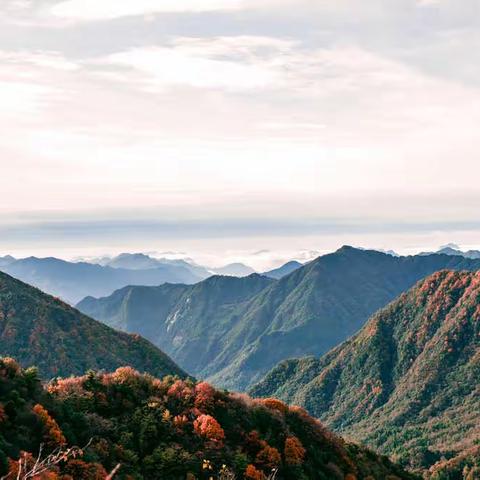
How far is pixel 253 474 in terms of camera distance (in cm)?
9375

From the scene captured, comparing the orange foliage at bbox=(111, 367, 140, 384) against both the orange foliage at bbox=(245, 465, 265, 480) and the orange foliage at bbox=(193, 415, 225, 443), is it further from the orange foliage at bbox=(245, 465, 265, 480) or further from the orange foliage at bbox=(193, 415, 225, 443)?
the orange foliage at bbox=(245, 465, 265, 480)

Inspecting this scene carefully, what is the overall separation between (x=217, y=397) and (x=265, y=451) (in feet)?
57.0

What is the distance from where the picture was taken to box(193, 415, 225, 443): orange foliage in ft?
333

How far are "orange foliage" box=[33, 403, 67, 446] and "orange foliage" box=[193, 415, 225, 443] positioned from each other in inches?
1014

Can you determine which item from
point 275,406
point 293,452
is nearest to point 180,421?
point 293,452

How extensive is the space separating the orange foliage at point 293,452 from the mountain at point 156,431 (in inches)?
A: 6.6

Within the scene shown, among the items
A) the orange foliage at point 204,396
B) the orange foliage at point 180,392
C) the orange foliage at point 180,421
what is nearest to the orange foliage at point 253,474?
the orange foliage at point 180,421

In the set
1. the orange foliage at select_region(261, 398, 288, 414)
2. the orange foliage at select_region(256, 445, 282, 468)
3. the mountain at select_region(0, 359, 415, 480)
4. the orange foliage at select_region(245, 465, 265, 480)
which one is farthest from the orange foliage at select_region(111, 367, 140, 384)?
the orange foliage at select_region(261, 398, 288, 414)

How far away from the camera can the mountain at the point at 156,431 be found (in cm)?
8156

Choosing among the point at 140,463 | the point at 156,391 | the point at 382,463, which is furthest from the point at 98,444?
the point at 382,463

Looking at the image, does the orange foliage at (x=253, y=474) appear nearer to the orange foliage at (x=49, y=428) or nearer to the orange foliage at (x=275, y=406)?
the orange foliage at (x=49, y=428)

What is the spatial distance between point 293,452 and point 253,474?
656 inches

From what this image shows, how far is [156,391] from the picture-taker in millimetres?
113312

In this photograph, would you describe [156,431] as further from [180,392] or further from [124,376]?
[124,376]
